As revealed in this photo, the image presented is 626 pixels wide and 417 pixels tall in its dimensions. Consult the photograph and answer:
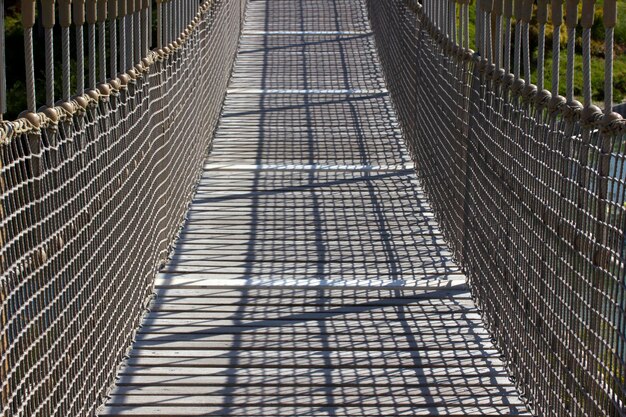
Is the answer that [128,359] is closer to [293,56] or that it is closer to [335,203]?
[335,203]

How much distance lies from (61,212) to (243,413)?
1.06m

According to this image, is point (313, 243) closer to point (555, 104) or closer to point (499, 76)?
point (499, 76)

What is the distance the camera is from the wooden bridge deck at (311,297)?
4.62 metres

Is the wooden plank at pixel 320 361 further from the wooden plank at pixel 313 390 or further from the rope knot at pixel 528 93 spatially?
the rope knot at pixel 528 93

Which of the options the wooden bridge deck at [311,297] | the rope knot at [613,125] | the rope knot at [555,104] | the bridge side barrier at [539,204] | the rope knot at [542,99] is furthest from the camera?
the wooden bridge deck at [311,297]

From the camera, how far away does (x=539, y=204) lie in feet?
13.9

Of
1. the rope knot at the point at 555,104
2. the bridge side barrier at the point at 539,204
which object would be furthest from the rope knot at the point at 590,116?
the rope knot at the point at 555,104

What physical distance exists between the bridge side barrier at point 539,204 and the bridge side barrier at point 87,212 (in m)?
1.36

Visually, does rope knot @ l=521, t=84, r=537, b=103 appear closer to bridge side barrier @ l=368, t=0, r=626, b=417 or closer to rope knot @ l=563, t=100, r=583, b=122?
bridge side barrier @ l=368, t=0, r=626, b=417

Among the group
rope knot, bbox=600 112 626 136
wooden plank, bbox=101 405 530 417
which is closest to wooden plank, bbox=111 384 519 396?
wooden plank, bbox=101 405 530 417

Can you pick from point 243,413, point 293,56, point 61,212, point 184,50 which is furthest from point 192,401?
point 293,56

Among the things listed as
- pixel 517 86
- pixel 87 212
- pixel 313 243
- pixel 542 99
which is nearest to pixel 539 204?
pixel 542 99

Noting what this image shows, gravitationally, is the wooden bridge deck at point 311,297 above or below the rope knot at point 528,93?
below

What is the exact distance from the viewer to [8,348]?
3098 mm
